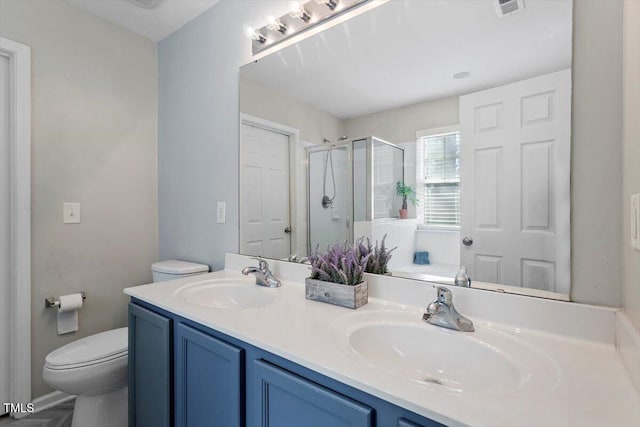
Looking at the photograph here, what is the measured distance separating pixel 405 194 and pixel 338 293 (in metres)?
0.44

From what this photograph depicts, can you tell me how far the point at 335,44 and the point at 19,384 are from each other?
2.44m

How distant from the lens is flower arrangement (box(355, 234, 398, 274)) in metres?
1.19

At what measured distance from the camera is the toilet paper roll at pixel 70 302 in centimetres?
178

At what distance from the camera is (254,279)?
155 cm

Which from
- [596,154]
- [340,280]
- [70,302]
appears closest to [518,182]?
[596,154]

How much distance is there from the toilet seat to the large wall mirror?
2.94 ft

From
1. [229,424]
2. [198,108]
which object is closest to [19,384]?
[229,424]

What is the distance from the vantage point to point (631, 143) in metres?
0.69

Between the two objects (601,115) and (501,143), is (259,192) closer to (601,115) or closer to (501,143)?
(501,143)

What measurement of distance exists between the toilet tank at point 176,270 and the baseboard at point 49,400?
33.0 inches

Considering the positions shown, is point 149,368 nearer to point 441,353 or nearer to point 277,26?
point 441,353

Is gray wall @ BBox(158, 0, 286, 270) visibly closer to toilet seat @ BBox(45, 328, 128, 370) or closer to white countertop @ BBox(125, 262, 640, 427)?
toilet seat @ BBox(45, 328, 128, 370)

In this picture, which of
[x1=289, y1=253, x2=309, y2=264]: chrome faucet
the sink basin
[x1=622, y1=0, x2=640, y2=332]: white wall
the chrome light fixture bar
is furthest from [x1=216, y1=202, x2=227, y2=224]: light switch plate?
[x1=622, y1=0, x2=640, y2=332]: white wall

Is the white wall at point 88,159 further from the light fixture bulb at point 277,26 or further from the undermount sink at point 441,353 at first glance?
the undermount sink at point 441,353
